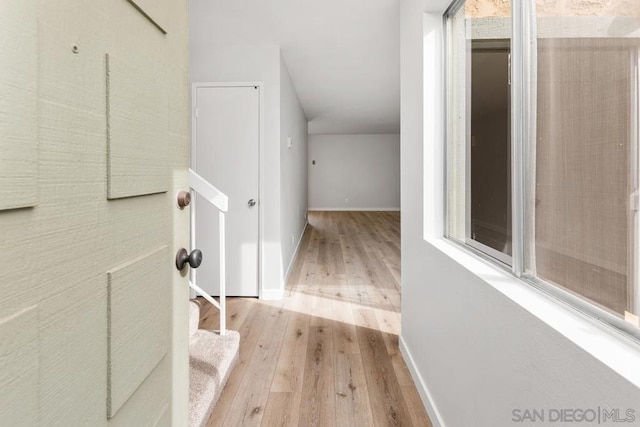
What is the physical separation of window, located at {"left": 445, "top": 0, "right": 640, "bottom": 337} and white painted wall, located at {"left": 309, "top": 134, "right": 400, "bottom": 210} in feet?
31.3

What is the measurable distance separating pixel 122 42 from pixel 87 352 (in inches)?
22.0

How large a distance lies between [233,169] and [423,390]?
8.25 feet

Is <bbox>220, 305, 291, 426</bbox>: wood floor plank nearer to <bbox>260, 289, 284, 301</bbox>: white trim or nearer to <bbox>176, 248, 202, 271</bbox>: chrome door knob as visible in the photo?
<bbox>260, 289, 284, 301</bbox>: white trim

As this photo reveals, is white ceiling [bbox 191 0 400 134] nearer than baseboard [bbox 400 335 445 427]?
No

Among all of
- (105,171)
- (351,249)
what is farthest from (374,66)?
(105,171)

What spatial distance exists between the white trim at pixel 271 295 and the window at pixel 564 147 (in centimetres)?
232

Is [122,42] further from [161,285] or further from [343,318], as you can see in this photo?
[343,318]

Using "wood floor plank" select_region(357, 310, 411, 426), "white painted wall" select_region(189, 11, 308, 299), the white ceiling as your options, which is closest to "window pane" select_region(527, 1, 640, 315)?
"wood floor plank" select_region(357, 310, 411, 426)

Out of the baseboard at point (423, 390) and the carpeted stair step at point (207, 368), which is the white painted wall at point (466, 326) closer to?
the baseboard at point (423, 390)

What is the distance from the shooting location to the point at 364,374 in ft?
6.74

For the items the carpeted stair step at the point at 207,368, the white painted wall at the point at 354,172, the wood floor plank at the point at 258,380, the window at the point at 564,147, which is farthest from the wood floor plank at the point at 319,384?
the white painted wall at the point at 354,172

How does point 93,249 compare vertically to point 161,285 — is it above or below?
above

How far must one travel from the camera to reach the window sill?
620mm

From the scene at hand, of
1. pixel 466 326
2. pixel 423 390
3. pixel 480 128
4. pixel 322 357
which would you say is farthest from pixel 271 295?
pixel 480 128
